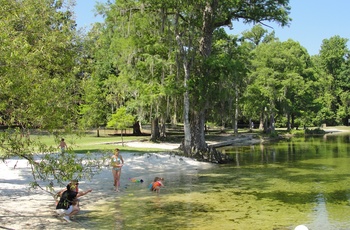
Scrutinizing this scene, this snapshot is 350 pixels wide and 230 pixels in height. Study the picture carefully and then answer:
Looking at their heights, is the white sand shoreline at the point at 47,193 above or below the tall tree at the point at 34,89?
below

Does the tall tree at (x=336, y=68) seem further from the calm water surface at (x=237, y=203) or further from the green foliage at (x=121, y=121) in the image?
the calm water surface at (x=237, y=203)

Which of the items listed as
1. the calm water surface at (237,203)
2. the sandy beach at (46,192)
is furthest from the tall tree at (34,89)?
the calm water surface at (237,203)

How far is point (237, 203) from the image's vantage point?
1377 cm

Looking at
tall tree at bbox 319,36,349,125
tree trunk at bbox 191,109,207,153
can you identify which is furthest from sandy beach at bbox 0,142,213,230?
tall tree at bbox 319,36,349,125

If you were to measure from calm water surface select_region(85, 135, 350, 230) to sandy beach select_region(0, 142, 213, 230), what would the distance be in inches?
36.6

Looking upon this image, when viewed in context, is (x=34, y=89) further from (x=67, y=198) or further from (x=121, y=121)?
(x=121, y=121)

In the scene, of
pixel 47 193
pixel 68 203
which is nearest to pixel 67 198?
pixel 68 203

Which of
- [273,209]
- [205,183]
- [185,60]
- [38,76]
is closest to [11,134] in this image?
[38,76]

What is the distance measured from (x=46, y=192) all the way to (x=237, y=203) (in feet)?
22.7

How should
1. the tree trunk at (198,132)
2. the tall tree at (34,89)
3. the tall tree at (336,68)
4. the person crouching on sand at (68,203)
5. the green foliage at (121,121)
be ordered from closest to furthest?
the tall tree at (34,89) → the person crouching on sand at (68,203) → the tree trunk at (198,132) → the green foliage at (121,121) → the tall tree at (336,68)

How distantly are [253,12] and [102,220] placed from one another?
19.9 metres

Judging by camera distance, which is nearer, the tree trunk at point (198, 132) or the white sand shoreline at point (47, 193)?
the white sand shoreline at point (47, 193)

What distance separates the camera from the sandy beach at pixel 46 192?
10711 millimetres

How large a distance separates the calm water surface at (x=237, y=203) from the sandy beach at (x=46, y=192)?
931mm
